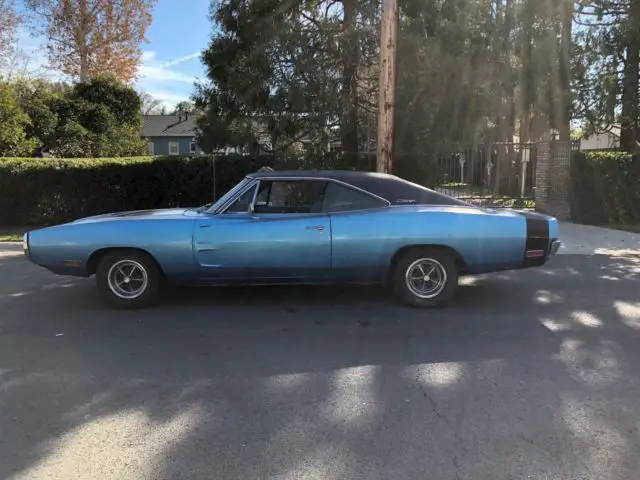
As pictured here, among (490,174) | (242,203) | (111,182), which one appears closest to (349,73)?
(111,182)

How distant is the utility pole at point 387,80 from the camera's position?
10.4 meters

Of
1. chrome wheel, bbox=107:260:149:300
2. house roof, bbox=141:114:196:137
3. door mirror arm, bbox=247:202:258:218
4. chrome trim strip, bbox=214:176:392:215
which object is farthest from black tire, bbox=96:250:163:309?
house roof, bbox=141:114:196:137

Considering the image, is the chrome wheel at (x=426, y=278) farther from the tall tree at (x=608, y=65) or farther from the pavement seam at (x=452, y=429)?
the tall tree at (x=608, y=65)

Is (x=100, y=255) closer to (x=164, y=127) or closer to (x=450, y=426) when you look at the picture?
(x=450, y=426)

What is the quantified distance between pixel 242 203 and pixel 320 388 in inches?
103

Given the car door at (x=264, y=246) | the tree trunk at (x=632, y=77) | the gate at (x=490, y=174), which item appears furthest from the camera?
the gate at (x=490, y=174)

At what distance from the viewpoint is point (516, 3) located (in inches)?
520

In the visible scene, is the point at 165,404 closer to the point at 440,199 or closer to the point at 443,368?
the point at 443,368

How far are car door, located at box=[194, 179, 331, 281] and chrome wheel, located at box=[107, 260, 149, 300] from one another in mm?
681

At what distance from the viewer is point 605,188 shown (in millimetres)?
13148

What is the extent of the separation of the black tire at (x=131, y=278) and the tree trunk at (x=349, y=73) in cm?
821

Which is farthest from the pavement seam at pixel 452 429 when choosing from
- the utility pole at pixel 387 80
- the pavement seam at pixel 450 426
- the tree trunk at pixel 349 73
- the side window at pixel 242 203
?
the tree trunk at pixel 349 73

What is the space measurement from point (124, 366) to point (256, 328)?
1.31 m

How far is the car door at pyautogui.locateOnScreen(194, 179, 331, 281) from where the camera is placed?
5.69 meters
